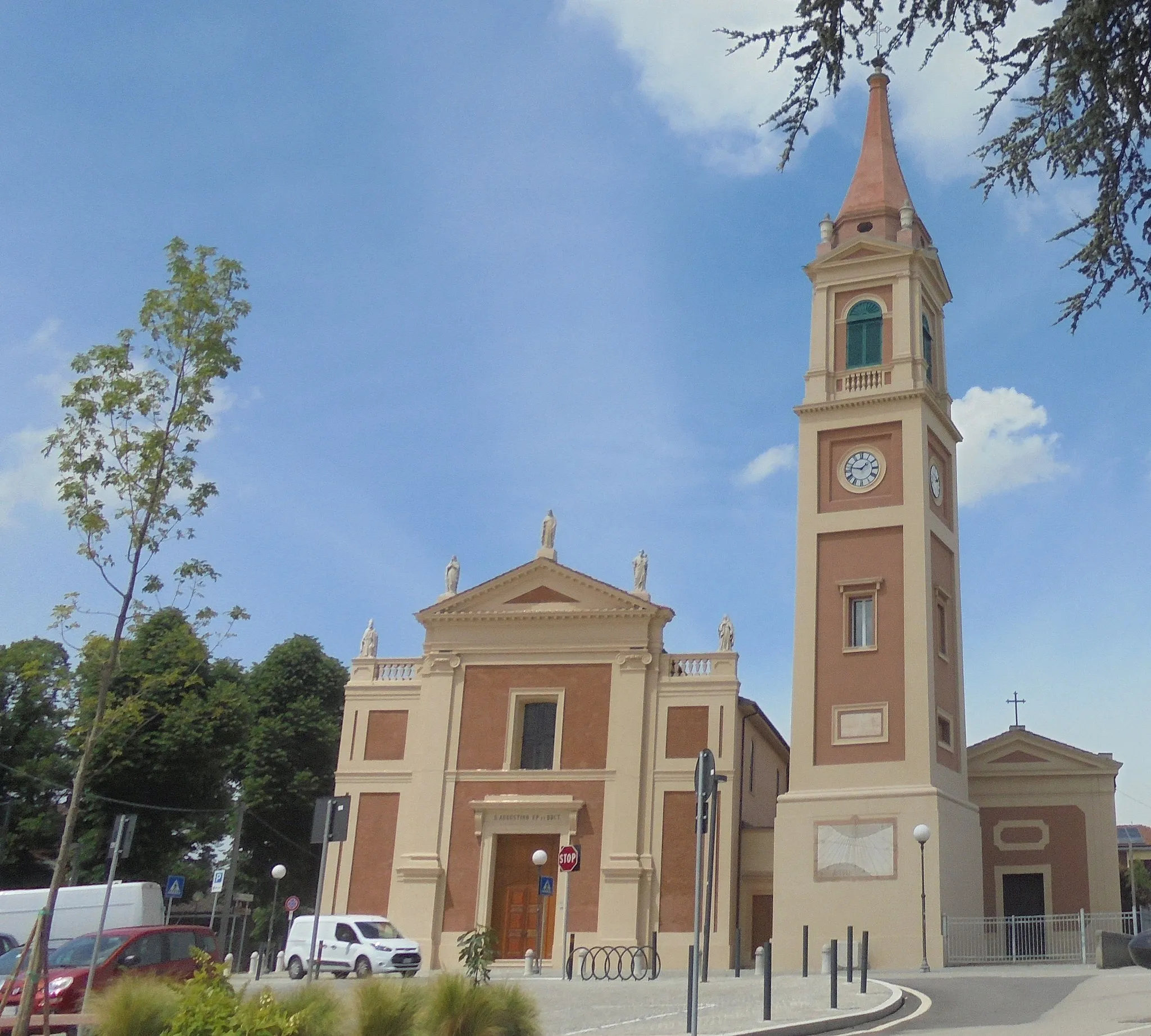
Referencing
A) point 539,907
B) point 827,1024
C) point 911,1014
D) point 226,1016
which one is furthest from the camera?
point 539,907

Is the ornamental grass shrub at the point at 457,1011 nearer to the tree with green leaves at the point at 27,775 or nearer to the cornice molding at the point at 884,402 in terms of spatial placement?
the cornice molding at the point at 884,402

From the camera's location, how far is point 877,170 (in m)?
36.6

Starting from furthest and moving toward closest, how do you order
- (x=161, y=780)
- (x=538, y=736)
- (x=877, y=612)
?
(x=161, y=780) < (x=538, y=736) < (x=877, y=612)

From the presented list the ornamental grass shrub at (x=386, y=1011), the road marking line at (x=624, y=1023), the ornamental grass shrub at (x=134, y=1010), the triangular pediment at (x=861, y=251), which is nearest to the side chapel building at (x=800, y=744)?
the triangular pediment at (x=861, y=251)

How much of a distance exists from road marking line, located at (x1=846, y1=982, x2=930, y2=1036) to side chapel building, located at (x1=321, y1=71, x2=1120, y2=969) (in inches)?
380

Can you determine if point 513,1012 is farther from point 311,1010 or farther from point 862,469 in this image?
point 862,469

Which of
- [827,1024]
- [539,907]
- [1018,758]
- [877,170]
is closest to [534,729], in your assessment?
[539,907]

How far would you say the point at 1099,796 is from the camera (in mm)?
31266

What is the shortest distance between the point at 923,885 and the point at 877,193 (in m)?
19.2

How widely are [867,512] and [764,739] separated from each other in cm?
932

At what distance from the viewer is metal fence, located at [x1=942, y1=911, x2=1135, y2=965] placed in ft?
90.6

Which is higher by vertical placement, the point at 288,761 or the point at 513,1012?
the point at 288,761

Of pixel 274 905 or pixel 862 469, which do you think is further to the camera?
pixel 274 905

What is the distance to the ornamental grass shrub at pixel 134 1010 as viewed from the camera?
984 centimetres
